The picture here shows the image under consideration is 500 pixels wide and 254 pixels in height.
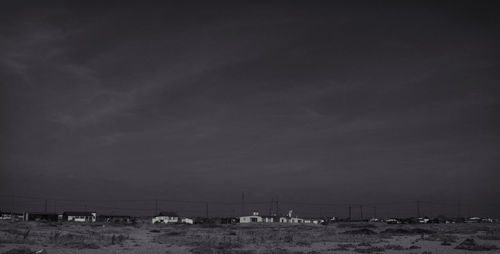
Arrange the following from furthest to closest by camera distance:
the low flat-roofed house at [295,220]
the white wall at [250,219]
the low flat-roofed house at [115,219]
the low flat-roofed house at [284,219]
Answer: the low flat-roofed house at [295,220]
the low flat-roofed house at [284,219]
the white wall at [250,219]
the low flat-roofed house at [115,219]

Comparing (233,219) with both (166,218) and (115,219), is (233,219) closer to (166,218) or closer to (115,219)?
(166,218)

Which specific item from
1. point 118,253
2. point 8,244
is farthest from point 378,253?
point 8,244

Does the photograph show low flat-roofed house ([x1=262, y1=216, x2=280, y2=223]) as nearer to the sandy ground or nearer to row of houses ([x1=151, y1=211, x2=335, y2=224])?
row of houses ([x1=151, y1=211, x2=335, y2=224])

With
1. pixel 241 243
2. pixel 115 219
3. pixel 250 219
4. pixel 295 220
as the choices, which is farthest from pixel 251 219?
pixel 241 243

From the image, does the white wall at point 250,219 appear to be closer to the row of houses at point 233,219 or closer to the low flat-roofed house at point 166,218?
the row of houses at point 233,219

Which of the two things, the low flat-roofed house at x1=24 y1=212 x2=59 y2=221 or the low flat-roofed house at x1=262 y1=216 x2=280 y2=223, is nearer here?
the low flat-roofed house at x1=262 y1=216 x2=280 y2=223

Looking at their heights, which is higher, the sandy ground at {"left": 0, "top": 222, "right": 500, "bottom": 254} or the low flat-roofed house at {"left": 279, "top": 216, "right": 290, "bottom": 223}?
the sandy ground at {"left": 0, "top": 222, "right": 500, "bottom": 254}

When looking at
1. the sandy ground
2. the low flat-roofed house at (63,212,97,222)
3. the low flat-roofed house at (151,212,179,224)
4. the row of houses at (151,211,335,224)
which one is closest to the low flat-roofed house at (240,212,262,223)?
the row of houses at (151,211,335,224)

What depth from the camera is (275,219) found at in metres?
156

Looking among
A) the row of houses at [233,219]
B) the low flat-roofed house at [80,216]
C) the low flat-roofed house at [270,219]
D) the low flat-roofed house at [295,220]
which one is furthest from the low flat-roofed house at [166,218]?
the low flat-roofed house at [295,220]

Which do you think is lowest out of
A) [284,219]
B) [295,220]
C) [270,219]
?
[295,220]

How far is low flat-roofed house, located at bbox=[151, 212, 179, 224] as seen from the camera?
521 feet

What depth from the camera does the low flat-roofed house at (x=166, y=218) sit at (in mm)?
158750

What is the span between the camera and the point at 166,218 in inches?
6383
